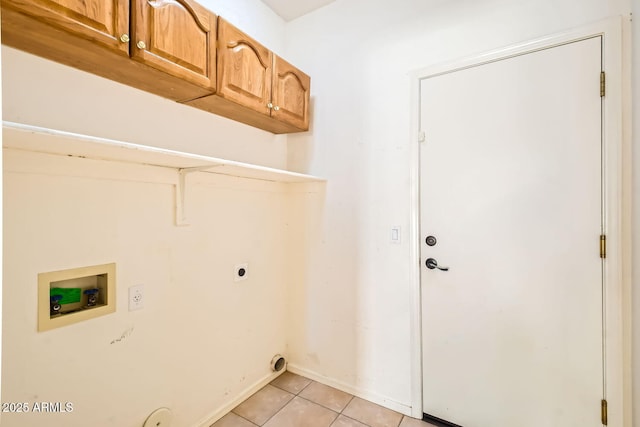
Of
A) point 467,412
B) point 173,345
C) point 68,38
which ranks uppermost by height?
point 68,38

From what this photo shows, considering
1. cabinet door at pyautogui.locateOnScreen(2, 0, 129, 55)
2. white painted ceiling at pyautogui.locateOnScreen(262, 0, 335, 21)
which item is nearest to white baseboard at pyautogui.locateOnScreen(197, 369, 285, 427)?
cabinet door at pyautogui.locateOnScreen(2, 0, 129, 55)

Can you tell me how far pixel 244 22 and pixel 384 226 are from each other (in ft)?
5.23

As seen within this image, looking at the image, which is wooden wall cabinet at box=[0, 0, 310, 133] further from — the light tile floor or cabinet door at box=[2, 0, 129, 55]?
the light tile floor

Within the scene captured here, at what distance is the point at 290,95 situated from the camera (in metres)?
2.00

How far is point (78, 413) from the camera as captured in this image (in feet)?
4.29

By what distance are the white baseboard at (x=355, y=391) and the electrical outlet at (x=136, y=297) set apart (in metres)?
1.28

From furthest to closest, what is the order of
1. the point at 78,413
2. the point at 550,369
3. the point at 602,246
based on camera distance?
the point at 550,369
the point at 602,246
the point at 78,413

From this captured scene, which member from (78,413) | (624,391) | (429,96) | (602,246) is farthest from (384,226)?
(78,413)

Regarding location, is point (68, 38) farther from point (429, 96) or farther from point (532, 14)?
point (532, 14)

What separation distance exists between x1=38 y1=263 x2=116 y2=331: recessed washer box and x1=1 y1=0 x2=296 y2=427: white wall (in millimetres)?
29

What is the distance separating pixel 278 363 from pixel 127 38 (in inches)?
82.5

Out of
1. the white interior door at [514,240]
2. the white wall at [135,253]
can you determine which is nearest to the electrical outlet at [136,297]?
the white wall at [135,253]

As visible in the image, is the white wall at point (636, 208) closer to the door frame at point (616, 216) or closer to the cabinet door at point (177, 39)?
the door frame at point (616, 216)

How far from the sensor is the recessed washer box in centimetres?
122
